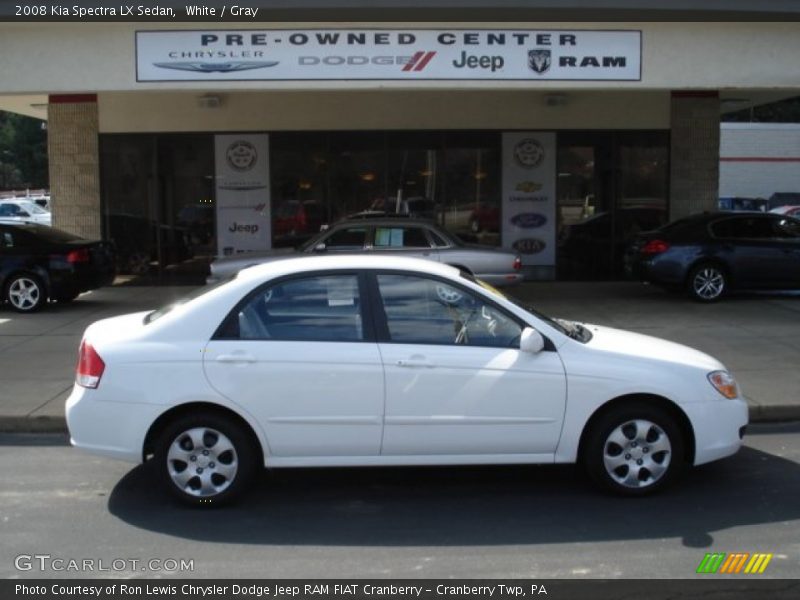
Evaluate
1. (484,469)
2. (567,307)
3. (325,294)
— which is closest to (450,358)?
(325,294)

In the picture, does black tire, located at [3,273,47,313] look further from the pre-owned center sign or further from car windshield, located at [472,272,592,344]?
car windshield, located at [472,272,592,344]

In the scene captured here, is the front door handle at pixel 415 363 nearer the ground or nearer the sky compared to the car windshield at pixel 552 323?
nearer the ground

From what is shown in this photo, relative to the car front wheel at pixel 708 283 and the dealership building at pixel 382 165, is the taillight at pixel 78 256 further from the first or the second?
the car front wheel at pixel 708 283

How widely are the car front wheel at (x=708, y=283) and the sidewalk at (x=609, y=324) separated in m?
0.20

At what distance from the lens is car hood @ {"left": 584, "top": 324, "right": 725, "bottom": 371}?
18.5ft

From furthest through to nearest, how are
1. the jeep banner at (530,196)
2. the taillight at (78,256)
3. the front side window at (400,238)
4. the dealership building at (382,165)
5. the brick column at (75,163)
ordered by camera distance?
the jeep banner at (530,196) → the dealership building at (382,165) → the brick column at (75,163) → the taillight at (78,256) → the front side window at (400,238)

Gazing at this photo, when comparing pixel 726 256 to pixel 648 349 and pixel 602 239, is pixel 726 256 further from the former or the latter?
pixel 648 349

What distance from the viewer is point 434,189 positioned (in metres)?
17.2

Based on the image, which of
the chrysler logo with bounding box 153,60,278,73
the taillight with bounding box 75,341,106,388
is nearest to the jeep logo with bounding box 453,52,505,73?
the chrysler logo with bounding box 153,60,278,73

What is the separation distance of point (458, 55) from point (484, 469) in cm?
689

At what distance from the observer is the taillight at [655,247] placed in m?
13.9

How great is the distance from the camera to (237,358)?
5.38 metres

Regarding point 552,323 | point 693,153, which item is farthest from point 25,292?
point 693,153

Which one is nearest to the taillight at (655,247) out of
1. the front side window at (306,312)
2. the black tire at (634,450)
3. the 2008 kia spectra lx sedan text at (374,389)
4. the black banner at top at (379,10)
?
the black banner at top at (379,10)
